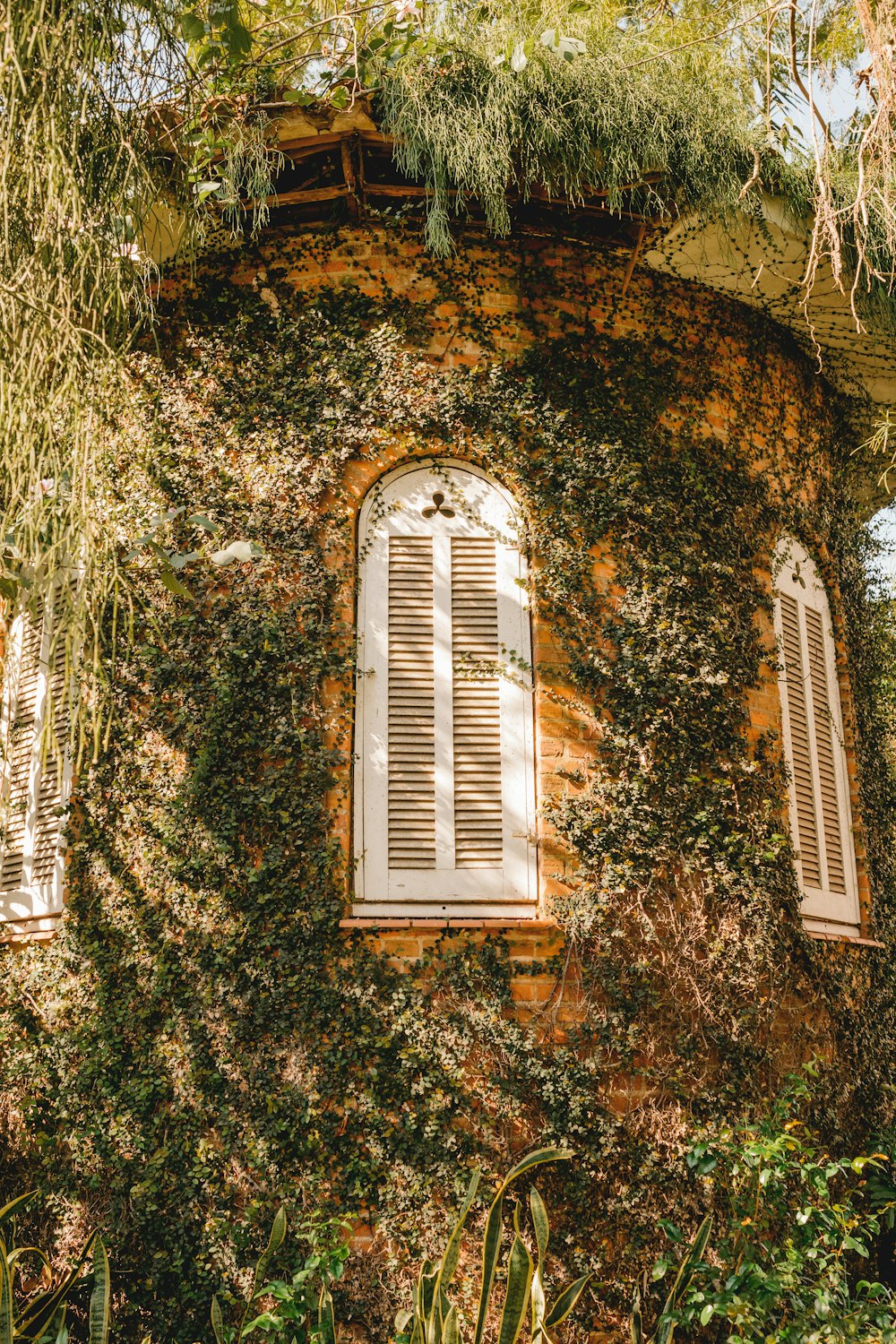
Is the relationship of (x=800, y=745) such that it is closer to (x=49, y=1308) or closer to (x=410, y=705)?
(x=410, y=705)

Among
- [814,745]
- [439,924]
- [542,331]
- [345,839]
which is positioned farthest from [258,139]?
[814,745]

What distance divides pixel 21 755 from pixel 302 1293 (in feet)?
10.5

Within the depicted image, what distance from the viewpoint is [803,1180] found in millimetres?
4785

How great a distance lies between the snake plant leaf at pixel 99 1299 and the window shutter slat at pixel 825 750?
13.9 ft

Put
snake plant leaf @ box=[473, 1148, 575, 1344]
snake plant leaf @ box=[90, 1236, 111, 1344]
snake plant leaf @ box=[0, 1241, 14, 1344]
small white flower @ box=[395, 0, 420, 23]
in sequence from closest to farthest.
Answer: snake plant leaf @ box=[0, 1241, 14, 1344]
snake plant leaf @ box=[473, 1148, 575, 1344]
snake plant leaf @ box=[90, 1236, 111, 1344]
small white flower @ box=[395, 0, 420, 23]

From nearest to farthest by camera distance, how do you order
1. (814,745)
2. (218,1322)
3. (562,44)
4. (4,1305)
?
1. (4,1305)
2. (218,1322)
3. (562,44)
4. (814,745)

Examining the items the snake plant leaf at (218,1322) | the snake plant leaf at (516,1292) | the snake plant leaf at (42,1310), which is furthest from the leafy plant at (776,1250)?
the snake plant leaf at (42,1310)

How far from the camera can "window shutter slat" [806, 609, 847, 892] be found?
22.3 ft

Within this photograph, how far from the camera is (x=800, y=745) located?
669cm

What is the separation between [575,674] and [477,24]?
3.14 meters

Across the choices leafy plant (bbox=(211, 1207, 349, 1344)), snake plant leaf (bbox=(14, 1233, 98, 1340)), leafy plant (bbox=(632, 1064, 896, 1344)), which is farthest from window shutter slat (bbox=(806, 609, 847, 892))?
snake plant leaf (bbox=(14, 1233, 98, 1340))

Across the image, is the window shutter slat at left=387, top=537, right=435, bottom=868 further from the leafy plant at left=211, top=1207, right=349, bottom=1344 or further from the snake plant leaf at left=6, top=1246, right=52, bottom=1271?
the snake plant leaf at left=6, top=1246, right=52, bottom=1271

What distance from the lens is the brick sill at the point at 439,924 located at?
5258 mm

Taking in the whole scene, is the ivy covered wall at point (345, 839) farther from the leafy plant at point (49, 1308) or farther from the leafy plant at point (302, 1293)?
the leafy plant at point (49, 1308)
